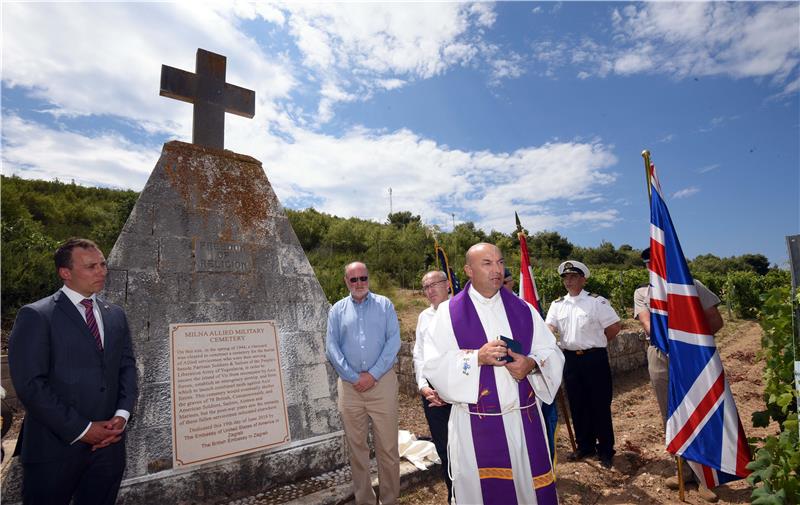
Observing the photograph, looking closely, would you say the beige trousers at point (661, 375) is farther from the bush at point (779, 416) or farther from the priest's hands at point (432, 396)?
the priest's hands at point (432, 396)

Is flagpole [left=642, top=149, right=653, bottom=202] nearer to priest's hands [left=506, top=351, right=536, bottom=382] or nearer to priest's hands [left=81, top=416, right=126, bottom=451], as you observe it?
priest's hands [left=506, top=351, right=536, bottom=382]

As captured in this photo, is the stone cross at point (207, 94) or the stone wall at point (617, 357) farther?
the stone wall at point (617, 357)

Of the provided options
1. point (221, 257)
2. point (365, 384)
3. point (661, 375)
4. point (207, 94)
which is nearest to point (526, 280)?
point (661, 375)

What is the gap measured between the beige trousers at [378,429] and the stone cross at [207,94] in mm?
2814

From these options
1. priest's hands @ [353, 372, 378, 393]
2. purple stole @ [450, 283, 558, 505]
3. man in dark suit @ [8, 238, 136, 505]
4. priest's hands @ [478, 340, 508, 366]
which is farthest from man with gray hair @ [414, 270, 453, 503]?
man in dark suit @ [8, 238, 136, 505]

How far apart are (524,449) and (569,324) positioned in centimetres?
245

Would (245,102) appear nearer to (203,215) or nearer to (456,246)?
(203,215)

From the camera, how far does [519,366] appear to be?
7.70ft

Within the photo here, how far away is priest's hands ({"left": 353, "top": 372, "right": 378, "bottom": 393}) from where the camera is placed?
3.46 metres

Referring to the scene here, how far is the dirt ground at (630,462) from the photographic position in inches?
141

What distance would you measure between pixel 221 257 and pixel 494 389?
2670 millimetres

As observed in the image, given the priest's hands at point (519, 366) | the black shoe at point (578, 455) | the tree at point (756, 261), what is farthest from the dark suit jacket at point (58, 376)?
the tree at point (756, 261)

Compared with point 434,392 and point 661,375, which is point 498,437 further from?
point 661,375

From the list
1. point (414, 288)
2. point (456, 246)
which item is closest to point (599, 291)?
point (414, 288)
